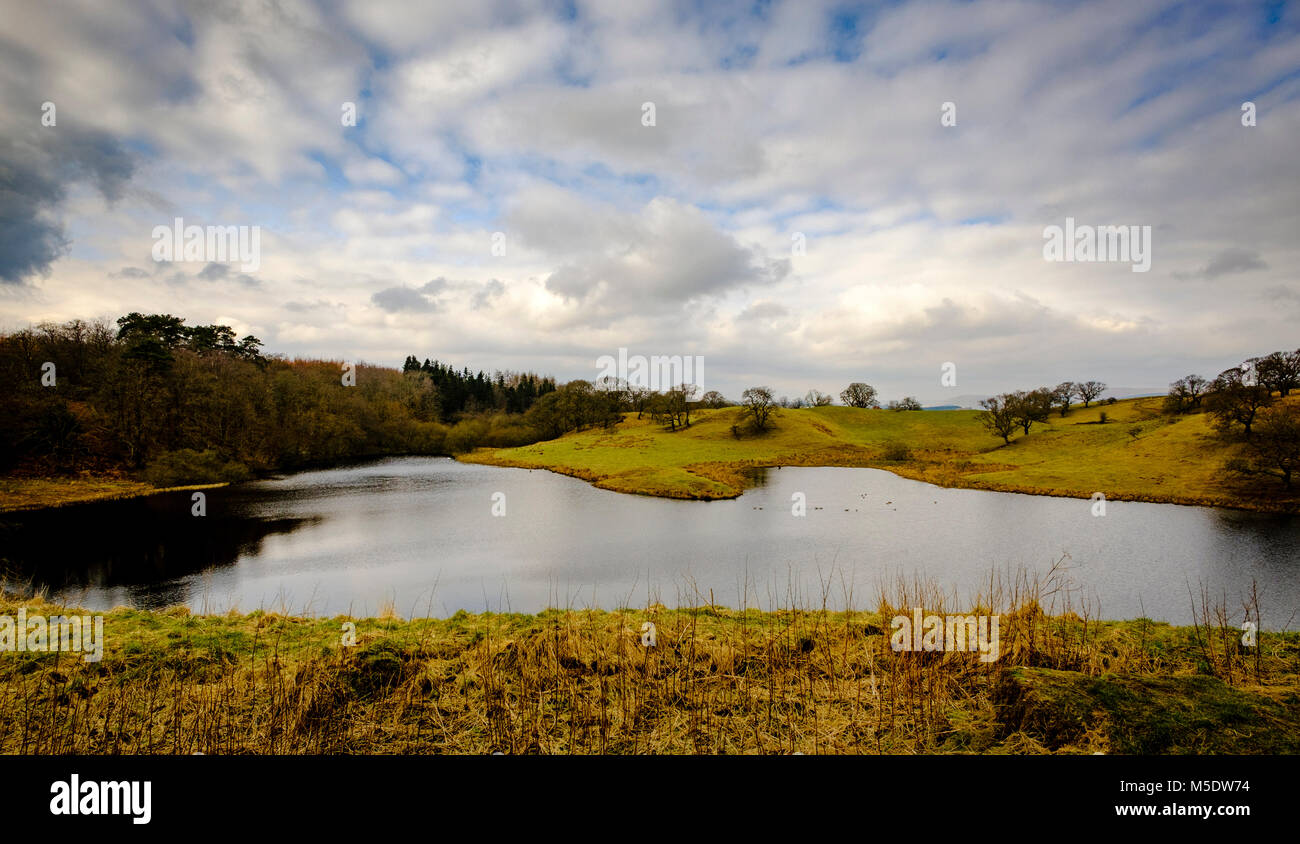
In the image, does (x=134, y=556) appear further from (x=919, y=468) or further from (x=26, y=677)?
(x=919, y=468)

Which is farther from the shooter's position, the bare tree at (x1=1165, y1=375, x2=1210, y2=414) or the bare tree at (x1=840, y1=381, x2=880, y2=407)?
the bare tree at (x1=840, y1=381, x2=880, y2=407)

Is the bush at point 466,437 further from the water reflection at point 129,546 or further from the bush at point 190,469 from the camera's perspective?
the water reflection at point 129,546

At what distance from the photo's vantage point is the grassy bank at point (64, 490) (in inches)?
1406

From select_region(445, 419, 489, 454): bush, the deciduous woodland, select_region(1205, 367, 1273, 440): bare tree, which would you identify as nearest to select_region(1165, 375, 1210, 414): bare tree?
the deciduous woodland

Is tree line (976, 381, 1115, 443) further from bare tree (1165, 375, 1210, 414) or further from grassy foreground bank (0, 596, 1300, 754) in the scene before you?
grassy foreground bank (0, 596, 1300, 754)

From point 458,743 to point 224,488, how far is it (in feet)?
175

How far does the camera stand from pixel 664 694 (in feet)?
20.9

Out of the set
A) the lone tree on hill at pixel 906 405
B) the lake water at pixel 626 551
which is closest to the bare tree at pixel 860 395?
the lone tree on hill at pixel 906 405

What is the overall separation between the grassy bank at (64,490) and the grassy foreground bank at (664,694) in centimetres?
4193

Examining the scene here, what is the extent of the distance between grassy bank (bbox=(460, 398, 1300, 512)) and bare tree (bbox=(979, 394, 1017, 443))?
1686mm

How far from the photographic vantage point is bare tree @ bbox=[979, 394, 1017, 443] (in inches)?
2464

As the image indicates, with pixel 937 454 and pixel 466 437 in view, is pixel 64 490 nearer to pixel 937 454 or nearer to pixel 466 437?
pixel 466 437

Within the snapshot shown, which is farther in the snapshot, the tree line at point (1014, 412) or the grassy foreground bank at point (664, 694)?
the tree line at point (1014, 412)
